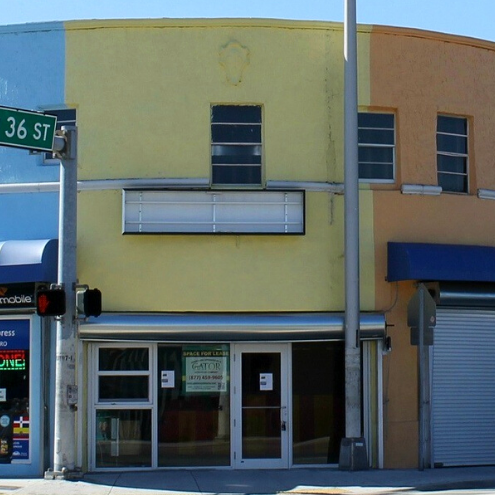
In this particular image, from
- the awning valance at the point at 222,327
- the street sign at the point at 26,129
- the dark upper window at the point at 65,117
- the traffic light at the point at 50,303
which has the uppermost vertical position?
the dark upper window at the point at 65,117

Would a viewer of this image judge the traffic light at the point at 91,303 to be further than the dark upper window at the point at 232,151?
No

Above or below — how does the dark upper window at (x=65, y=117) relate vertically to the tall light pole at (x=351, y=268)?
above

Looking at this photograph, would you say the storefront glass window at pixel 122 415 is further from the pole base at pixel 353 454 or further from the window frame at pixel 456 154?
the window frame at pixel 456 154

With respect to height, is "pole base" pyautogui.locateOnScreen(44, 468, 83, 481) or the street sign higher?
the street sign

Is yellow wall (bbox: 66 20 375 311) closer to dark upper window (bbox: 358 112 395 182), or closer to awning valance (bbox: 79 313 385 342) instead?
awning valance (bbox: 79 313 385 342)

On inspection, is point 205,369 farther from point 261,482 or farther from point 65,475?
point 65,475

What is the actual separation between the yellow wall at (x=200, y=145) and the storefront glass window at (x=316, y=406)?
868mm

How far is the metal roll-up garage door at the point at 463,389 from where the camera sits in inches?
675

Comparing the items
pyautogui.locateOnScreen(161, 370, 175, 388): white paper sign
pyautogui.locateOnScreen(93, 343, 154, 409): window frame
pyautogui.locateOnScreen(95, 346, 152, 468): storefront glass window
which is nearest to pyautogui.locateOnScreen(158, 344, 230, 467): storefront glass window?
pyautogui.locateOnScreen(161, 370, 175, 388): white paper sign

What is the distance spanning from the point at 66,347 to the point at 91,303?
828 mm

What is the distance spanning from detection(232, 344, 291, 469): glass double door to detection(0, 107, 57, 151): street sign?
185 inches

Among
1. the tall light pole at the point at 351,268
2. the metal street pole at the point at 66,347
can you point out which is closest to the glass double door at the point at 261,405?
the tall light pole at the point at 351,268

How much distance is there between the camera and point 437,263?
54.3ft

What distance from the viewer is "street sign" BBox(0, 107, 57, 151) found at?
1459 centimetres
